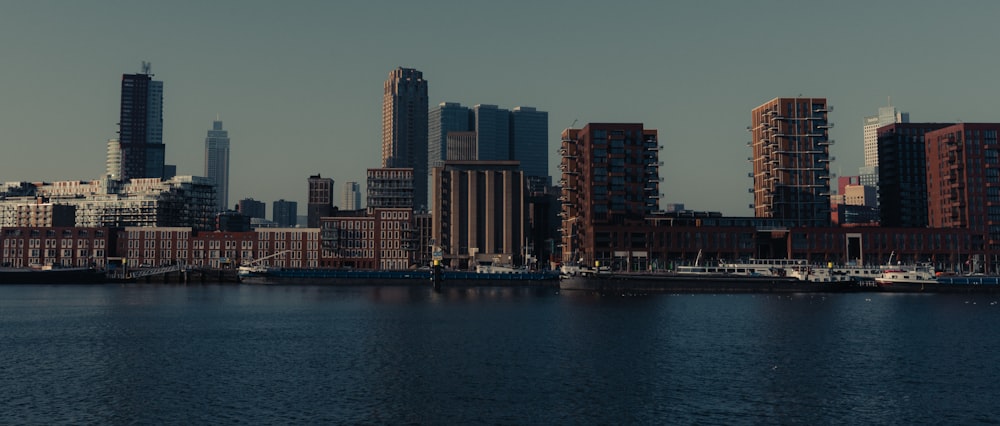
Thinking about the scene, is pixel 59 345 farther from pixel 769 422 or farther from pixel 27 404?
pixel 769 422

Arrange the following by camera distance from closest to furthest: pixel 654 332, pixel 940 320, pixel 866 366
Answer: pixel 866 366 → pixel 654 332 → pixel 940 320

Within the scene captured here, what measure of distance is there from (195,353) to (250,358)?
23.6 ft

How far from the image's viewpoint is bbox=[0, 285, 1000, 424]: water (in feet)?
192

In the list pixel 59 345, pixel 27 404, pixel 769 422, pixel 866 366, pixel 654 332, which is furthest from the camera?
pixel 654 332

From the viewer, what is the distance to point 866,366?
7819cm

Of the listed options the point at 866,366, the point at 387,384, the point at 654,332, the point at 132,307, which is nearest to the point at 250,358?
the point at 387,384

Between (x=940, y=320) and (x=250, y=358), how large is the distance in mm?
98504

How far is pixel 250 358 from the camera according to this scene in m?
82.6

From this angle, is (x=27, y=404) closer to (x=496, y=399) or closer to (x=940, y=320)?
(x=496, y=399)

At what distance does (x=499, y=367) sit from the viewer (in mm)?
76562

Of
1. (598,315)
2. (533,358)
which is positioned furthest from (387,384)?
(598,315)

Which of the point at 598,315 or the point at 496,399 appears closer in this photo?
the point at 496,399

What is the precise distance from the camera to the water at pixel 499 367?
58.4 m

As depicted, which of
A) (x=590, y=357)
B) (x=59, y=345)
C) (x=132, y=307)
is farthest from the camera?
(x=132, y=307)
